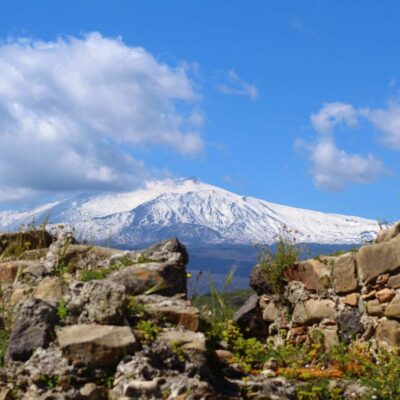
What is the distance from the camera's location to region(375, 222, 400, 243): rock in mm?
10727

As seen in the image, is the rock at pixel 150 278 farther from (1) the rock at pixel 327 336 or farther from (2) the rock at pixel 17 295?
(1) the rock at pixel 327 336

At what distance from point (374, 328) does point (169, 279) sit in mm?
3432

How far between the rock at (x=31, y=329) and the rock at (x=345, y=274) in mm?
5182

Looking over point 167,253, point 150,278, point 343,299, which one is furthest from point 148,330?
point 343,299

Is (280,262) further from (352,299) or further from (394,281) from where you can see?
(394,281)

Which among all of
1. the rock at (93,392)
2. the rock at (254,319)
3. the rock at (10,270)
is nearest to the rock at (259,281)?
the rock at (254,319)

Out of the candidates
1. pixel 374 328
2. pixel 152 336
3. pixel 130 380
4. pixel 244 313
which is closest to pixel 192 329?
pixel 152 336

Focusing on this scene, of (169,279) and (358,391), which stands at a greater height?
(169,279)

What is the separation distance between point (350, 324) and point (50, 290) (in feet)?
15.7

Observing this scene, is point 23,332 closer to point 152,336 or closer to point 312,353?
point 152,336

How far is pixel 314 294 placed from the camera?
38.0 ft

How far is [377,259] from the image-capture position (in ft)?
34.5

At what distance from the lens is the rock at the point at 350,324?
10758 millimetres

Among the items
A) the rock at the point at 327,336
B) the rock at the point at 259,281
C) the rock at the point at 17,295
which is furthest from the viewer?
the rock at the point at 259,281
